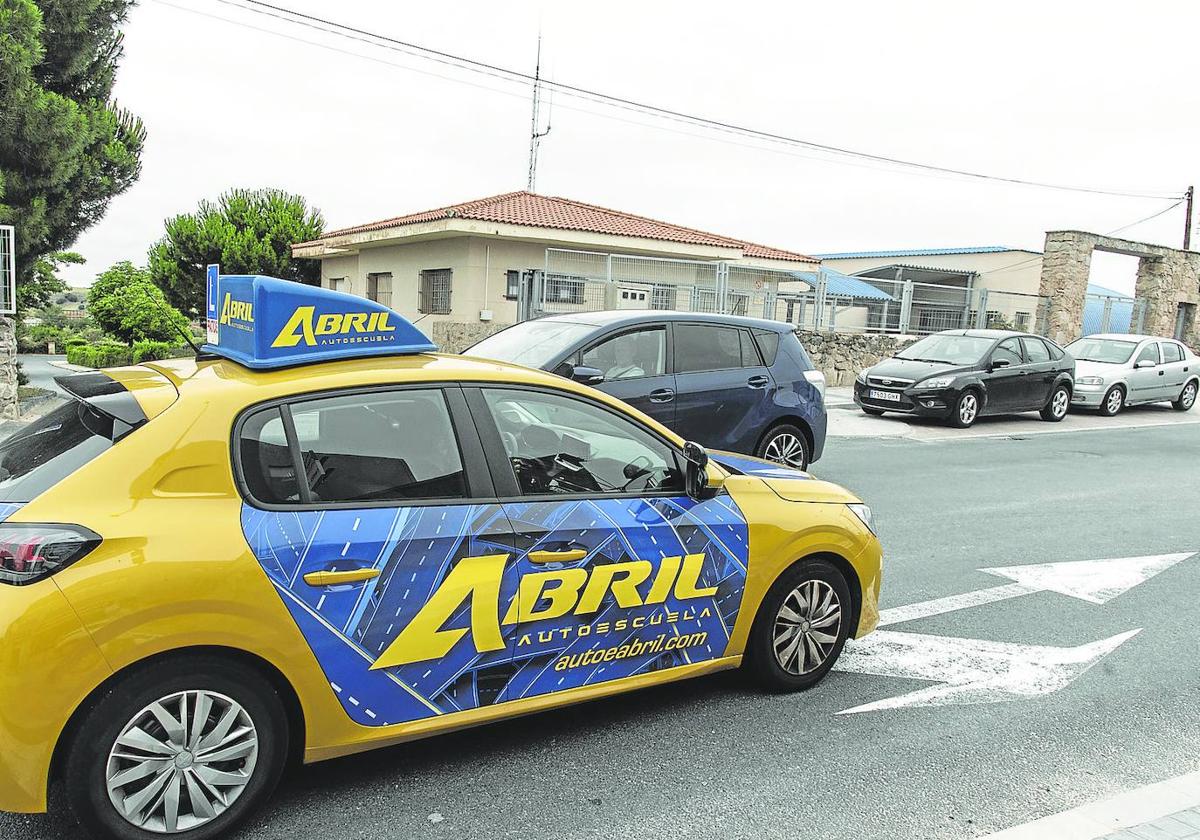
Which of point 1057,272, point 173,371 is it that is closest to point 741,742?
point 173,371

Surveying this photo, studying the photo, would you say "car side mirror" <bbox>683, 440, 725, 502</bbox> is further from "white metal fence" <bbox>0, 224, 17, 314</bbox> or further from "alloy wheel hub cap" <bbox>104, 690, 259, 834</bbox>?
"white metal fence" <bbox>0, 224, 17, 314</bbox>

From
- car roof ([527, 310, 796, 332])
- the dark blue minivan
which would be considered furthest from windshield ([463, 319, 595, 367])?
car roof ([527, 310, 796, 332])

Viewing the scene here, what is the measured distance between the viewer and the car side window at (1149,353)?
18.5 meters

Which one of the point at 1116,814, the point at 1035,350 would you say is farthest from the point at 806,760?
the point at 1035,350

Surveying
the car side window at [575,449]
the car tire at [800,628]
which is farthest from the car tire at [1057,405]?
the car side window at [575,449]

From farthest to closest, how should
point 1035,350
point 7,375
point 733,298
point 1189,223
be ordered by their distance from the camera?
point 1189,223 → point 733,298 → point 1035,350 → point 7,375

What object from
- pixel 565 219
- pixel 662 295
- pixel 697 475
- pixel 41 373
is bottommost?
pixel 41 373

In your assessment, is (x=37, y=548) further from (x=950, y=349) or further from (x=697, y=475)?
(x=950, y=349)

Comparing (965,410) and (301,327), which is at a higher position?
(301,327)

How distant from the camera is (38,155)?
41.3 ft

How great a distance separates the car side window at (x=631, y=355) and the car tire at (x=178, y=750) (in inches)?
192

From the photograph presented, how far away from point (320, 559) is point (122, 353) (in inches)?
982

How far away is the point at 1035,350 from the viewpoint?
1593cm

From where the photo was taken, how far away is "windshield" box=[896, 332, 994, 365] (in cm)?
1510
